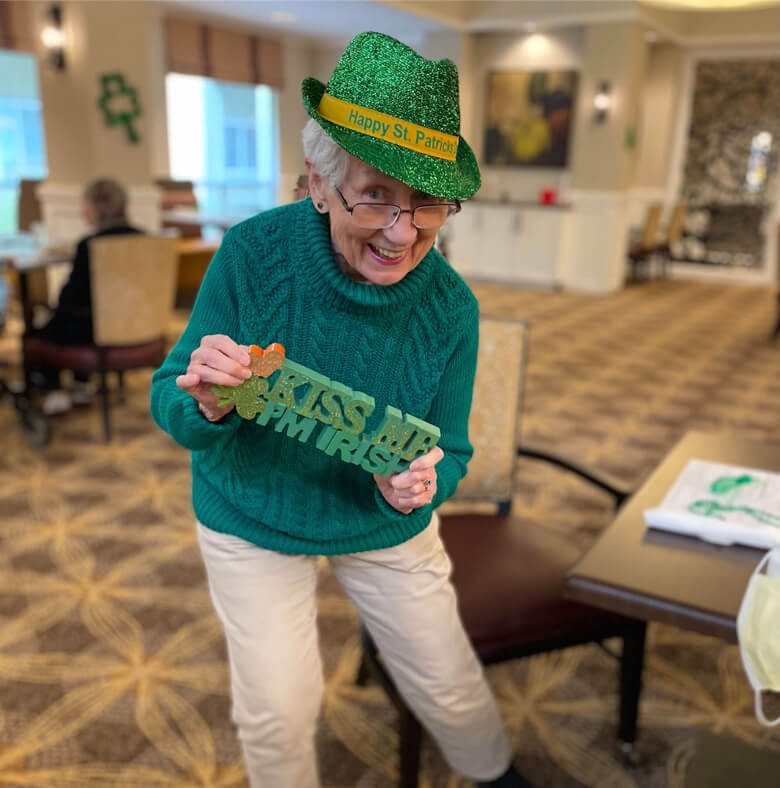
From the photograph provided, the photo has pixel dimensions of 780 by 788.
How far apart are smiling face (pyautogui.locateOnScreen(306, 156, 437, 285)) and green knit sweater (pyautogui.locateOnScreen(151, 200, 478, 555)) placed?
0.06 m

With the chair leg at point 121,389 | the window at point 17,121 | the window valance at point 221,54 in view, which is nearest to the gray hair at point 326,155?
the chair leg at point 121,389

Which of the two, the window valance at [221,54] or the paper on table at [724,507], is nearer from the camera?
the paper on table at [724,507]

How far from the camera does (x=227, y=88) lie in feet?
37.8

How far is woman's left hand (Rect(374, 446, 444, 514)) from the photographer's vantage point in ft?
3.95

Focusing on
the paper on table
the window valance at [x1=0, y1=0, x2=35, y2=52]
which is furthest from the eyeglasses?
the window valance at [x1=0, y1=0, x2=35, y2=52]

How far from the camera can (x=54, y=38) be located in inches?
257

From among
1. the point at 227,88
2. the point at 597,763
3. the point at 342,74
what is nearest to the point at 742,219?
the point at 227,88

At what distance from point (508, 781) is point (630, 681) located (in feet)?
1.39

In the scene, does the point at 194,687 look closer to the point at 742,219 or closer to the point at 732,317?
the point at 732,317

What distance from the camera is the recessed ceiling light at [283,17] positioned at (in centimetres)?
852

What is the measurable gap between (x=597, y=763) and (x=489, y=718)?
0.50 metres

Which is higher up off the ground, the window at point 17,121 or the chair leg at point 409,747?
the window at point 17,121

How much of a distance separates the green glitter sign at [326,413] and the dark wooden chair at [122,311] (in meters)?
2.77

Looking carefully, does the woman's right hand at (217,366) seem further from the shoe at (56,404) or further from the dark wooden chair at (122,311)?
the shoe at (56,404)
